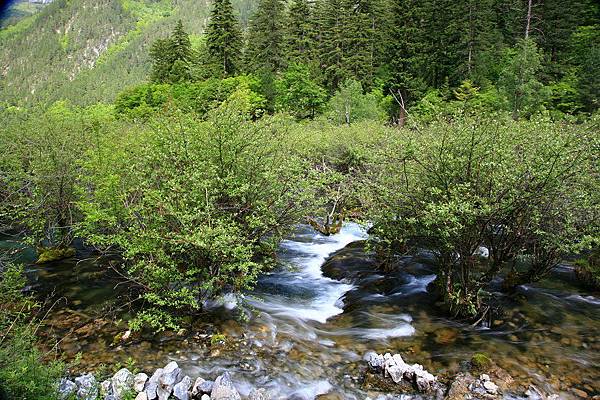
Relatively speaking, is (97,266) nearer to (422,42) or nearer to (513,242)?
(513,242)

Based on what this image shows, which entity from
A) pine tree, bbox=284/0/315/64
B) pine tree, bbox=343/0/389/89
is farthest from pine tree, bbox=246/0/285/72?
pine tree, bbox=343/0/389/89

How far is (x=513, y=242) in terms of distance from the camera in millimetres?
10258

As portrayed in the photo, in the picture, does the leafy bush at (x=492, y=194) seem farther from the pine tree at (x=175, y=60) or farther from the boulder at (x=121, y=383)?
the pine tree at (x=175, y=60)

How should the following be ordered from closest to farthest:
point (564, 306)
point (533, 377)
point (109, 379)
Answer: point (109, 379) < point (533, 377) < point (564, 306)

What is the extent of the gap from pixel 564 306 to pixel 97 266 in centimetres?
1421

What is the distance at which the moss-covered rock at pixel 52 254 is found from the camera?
14095 millimetres

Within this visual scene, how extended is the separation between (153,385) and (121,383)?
1.75 ft

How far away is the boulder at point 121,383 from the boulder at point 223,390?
1.39 m

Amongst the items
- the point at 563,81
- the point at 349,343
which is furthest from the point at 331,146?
the point at 563,81

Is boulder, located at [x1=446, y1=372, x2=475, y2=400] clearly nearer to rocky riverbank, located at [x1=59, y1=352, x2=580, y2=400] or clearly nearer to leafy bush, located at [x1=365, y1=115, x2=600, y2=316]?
rocky riverbank, located at [x1=59, y1=352, x2=580, y2=400]

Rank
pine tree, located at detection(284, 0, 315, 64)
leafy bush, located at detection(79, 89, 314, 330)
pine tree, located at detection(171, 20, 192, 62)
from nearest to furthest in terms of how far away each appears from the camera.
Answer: leafy bush, located at detection(79, 89, 314, 330), pine tree, located at detection(284, 0, 315, 64), pine tree, located at detection(171, 20, 192, 62)

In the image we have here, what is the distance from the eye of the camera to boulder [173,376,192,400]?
7.20 m

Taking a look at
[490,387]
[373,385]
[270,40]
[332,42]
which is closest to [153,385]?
[373,385]

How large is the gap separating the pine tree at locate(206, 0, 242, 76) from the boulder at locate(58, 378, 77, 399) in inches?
1962
